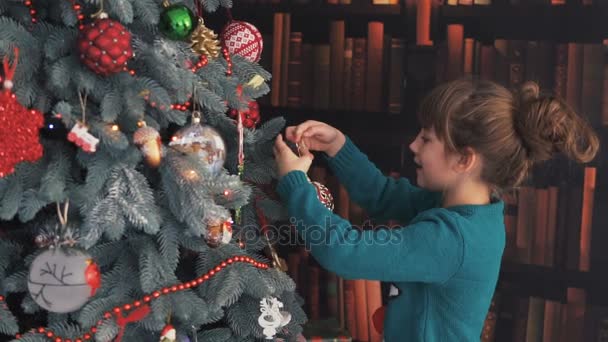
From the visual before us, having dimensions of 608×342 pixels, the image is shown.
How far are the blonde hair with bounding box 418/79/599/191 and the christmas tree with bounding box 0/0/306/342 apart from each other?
0.40 m

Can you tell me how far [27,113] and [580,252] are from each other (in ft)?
→ 5.37

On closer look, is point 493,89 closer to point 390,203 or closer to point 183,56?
point 390,203

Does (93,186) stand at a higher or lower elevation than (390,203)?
higher

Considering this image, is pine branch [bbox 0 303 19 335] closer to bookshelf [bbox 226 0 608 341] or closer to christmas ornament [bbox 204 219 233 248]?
christmas ornament [bbox 204 219 233 248]

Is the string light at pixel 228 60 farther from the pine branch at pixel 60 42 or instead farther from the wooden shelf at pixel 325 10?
the wooden shelf at pixel 325 10

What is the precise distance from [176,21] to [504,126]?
2.16 ft

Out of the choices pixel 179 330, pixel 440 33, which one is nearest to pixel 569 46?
pixel 440 33

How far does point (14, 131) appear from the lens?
3.68ft

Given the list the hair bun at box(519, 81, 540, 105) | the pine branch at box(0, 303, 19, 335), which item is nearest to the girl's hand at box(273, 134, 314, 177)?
the hair bun at box(519, 81, 540, 105)

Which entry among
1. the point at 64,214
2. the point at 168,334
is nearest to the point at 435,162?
the point at 168,334

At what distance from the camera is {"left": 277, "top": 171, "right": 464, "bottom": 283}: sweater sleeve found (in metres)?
1.35

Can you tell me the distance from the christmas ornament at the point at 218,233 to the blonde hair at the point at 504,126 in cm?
46

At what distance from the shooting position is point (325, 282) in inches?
97.0

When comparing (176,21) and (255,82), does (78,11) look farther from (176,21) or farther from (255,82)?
(255,82)
